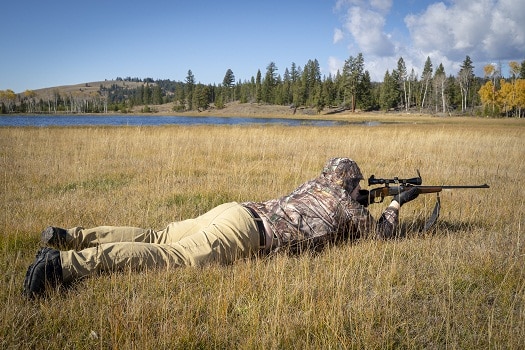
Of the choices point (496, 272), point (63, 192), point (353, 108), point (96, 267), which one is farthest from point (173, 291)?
point (353, 108)

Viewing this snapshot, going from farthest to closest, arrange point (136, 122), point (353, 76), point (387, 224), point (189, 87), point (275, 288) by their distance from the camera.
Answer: point (189, 87)
point (353, 76)
point (136, 122)
point (387, 224)
point (275, 288)

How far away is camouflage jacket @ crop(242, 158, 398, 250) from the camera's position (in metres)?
3.57

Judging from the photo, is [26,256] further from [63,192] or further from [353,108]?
[353,108]

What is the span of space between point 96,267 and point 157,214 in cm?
231

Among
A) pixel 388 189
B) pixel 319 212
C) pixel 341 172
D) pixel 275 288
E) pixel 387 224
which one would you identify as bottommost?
pixel 275 288

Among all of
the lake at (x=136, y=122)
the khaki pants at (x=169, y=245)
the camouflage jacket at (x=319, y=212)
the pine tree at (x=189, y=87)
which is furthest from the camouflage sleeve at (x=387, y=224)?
the pine tree at (x=189, y=87)

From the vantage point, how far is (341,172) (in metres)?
3.70

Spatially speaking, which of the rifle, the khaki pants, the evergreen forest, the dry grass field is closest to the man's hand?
the rifle

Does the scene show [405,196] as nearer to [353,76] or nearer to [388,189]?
[388,189]

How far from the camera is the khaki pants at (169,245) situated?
2.85m

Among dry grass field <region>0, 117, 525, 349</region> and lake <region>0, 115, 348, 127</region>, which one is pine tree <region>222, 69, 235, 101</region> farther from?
dry grass field <region>0, 117, 525, 349</region>

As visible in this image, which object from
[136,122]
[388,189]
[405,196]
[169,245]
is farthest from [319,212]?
[136,122]

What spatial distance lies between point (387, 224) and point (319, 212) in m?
0.91

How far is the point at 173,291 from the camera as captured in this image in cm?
285
